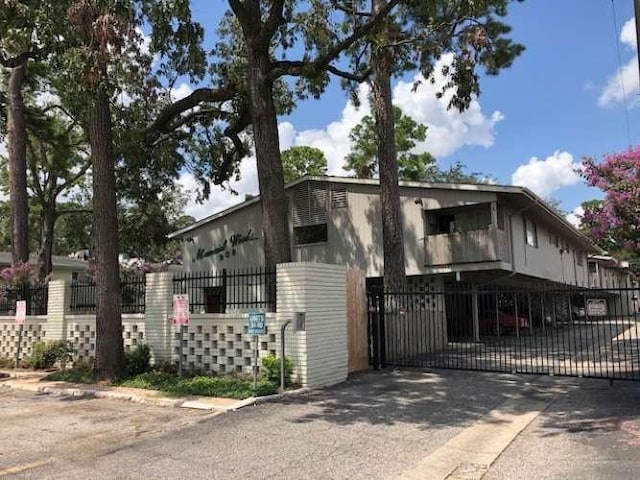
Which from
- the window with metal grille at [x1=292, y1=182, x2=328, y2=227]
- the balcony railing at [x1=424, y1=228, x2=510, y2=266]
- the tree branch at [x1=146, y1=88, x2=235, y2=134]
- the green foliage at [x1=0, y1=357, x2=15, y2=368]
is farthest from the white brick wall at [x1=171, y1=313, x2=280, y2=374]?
the window with metal grille at [x1=292, y1=182, x2=328, y2=227]

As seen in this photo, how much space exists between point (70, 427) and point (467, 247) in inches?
613

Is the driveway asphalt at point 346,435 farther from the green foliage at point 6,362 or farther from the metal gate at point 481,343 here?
the green foliage at point 6,362

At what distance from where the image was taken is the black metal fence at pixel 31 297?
Answer: 15.9 m

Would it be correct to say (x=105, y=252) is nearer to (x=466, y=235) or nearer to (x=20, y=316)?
(x=20, y=316)

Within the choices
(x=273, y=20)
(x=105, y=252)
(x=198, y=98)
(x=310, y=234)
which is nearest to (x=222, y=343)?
(x=105, y=252)

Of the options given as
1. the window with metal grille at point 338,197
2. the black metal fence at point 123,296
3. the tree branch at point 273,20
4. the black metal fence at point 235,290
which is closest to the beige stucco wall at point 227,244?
the window with metal grille at point 338,197

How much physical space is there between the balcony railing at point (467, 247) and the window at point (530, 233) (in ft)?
10.8

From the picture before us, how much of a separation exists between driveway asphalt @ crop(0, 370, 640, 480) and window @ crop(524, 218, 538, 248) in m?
14.2

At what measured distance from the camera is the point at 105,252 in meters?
12.1

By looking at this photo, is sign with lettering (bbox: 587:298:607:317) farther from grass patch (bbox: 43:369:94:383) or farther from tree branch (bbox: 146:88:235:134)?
tree branch (bbox: 146:88:235:134)

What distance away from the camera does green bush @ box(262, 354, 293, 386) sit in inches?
417

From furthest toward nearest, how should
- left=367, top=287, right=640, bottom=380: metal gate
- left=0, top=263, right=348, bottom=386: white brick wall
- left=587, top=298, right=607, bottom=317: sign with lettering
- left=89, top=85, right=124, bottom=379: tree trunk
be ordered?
left=367, top=287, right=640, bottom=380: metal gate
left=89, top=85, right=124, bottom=379: tree trunk
left=587, top=298, right=607, bottom=317: sign with lettering
left=0, top=263, right=348, bottom=386: white brick wall

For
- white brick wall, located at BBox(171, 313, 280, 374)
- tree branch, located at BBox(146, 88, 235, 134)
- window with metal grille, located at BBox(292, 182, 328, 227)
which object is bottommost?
white brick wall, located at BBox(171, 313, 280, 374)

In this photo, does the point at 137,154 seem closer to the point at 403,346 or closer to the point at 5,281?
the point at 5,281
